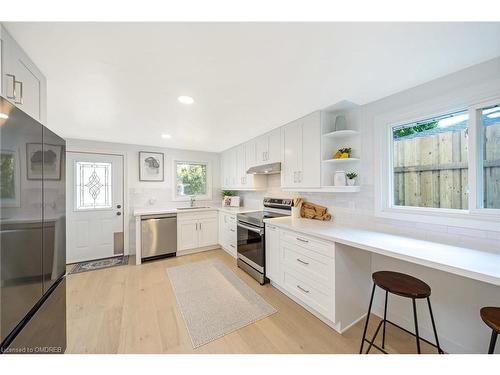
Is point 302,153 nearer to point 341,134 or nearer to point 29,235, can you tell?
point 341,134

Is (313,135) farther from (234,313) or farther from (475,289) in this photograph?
(234,313)

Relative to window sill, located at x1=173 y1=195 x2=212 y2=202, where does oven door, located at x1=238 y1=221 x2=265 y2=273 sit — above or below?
below

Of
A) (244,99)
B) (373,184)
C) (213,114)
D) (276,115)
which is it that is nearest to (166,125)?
(213,114)

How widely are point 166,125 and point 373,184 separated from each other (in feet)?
8.89

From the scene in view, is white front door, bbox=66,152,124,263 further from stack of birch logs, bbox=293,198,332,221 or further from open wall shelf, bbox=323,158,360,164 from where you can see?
open wall shelf, bbox=323,158,360,164

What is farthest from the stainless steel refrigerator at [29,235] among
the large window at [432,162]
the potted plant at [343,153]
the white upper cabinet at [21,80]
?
the large window at [432,162]

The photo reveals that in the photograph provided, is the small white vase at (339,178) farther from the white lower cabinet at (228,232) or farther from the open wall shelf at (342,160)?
the white lower cabinet at (228,232)

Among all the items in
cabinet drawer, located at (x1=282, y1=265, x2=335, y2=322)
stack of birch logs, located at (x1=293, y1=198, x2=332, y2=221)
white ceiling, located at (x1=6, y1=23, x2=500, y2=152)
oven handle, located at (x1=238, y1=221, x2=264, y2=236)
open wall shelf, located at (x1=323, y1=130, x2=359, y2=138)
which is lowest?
cabinet drawer, located at (x1=282, y1=265, x2=335, y2=322)

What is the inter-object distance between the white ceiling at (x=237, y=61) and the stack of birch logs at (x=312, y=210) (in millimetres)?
1252

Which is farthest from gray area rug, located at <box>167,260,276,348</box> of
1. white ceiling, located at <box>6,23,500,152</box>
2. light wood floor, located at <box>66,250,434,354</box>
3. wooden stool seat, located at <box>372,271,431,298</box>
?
white ceiling, located at <box>6,23,500,152</box>

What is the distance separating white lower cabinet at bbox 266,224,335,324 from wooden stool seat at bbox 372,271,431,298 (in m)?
0.37

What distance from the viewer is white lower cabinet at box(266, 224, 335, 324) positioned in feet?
5.67

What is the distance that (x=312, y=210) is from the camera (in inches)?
101

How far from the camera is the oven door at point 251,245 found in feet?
8.41
